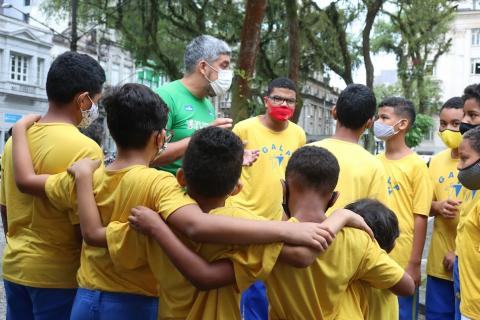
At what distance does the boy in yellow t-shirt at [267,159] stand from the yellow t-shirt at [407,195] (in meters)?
0.84

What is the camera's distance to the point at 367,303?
2.92m

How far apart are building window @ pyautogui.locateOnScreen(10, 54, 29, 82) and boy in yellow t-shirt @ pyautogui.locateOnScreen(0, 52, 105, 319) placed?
37997mm

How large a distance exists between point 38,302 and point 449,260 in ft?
9.42

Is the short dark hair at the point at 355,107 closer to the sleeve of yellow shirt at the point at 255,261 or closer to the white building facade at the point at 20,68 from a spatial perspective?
the sleeve of yellow shirt at the point at 255,261

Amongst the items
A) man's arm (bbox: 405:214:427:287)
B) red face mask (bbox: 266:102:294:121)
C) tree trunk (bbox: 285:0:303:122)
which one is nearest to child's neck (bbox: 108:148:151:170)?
red face mask (bbox: 266:102:294:121)

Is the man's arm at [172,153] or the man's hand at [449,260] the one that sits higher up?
the man's arm at [172,153]

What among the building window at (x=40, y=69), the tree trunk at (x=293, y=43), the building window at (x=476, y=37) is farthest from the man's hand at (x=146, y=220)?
the building window at (x=476, y=37)

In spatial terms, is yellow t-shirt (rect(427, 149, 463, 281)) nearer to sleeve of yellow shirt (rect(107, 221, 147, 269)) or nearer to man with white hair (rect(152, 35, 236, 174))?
man with white hair (rect(152, 35, 236, 174))

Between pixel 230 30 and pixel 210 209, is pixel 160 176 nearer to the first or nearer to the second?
pixel 210 209

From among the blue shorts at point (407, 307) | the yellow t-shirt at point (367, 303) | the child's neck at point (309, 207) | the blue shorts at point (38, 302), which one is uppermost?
the child's neck at point (309, 207)

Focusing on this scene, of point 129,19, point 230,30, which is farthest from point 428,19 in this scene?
point 129,19

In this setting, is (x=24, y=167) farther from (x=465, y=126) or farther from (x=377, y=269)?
(x=465, y=126)

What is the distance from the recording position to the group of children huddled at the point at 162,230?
244cm

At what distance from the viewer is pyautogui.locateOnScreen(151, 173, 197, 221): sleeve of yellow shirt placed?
2492 mm
